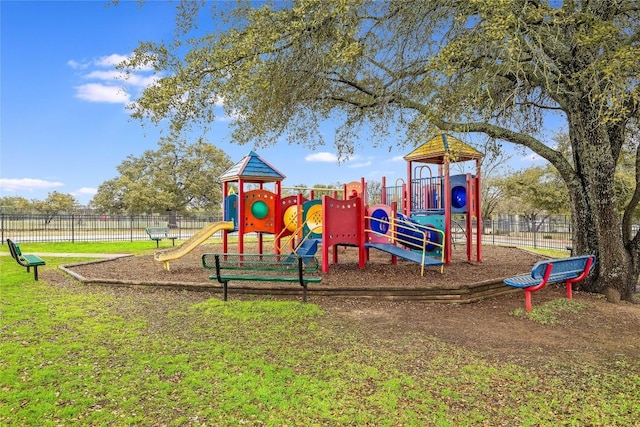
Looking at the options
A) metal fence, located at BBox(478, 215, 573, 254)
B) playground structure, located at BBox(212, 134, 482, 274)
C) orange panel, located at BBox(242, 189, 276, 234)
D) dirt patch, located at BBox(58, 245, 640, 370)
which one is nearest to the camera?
dirt patch, located at BBox(58, 245, 640, 370)

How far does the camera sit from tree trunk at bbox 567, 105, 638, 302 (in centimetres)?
799

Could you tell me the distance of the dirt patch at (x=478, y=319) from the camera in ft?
16.8

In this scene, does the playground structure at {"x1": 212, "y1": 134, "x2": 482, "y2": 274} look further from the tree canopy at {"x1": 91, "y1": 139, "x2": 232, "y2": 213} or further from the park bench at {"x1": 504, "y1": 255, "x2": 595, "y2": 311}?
the tree canopy at {"x1": 91, "y1": 139, "x2": 232, "y2": 213}

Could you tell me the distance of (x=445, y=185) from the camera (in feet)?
37.3

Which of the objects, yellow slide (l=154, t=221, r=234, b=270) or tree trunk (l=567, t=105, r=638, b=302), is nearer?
tree trunk (l=567, t=105, r=638, b=302)

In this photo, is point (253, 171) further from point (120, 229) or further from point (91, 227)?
point (91, 227)

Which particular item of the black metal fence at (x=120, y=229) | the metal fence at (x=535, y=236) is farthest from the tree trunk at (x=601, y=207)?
the black metal fence at (x=120, y=229)

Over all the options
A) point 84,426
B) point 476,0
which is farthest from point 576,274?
point 84,426

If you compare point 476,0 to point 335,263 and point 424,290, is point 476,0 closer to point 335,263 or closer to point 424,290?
point 424,290

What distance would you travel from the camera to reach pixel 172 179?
46094 mm

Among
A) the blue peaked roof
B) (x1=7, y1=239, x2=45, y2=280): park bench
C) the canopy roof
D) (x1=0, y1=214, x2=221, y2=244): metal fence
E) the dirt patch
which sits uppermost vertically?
the canopy roof

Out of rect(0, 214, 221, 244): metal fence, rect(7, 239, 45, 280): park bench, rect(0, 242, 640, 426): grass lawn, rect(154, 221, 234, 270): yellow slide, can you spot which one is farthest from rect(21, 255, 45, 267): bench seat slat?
rect(0, 214, 221, 244): metal fence

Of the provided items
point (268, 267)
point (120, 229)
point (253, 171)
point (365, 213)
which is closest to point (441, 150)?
point (365, 213)

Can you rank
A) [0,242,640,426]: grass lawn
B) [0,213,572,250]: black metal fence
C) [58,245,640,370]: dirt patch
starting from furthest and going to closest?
[0,213,572,250]: black metal fence
[58,245,640,370]: dirt patch
[0,242,640,426]: grass lawn
